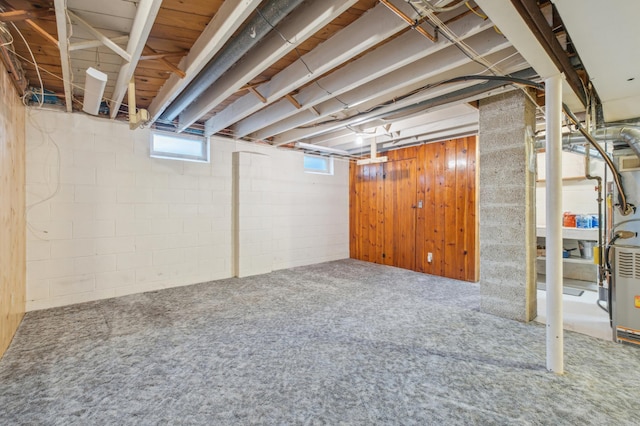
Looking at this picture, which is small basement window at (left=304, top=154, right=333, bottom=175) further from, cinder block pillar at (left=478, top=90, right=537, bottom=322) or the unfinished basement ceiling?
cinder block pillar at (left=478, top=90, right=537, bottom=322)

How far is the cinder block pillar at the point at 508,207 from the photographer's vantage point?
2.65 metres

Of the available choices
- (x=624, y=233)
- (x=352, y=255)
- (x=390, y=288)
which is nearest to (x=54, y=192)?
(x=390, y=288)

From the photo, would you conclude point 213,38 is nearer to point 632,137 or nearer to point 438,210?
point 632,137

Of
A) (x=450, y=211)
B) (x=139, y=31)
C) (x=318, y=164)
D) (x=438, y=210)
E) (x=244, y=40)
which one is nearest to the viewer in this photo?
(x=139, y=31)

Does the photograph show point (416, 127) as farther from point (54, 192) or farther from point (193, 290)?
point (54, 192)

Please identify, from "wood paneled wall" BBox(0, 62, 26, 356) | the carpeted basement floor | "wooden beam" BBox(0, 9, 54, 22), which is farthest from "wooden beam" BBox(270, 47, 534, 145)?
"wood paneled wall" BBox(0, 62, 26, 356)

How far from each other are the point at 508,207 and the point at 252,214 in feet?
11.1

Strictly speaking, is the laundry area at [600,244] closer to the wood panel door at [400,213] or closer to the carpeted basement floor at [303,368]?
the carpeted basement floor at [303,368]

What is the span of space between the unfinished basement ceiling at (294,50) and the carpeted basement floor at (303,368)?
1984 mm

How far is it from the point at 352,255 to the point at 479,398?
14.4 ft

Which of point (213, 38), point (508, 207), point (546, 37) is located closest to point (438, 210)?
point (508, 207)

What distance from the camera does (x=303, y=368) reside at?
76.4 inches

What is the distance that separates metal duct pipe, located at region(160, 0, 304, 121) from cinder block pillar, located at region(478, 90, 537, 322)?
7.47 ft

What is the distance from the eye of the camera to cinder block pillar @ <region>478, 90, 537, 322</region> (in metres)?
2.65
